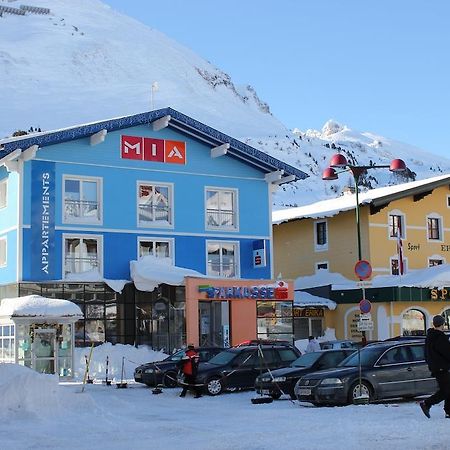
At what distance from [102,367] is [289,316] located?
8.77m

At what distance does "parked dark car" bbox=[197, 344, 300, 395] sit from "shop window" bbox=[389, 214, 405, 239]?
745 inches

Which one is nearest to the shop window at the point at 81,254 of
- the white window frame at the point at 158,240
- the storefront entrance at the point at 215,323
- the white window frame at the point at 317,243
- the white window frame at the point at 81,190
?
the white window frame at the point at 81,190

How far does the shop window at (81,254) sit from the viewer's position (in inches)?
1398

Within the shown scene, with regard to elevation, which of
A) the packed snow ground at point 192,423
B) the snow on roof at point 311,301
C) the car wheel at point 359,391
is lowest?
the packed snow ground at point 192,423

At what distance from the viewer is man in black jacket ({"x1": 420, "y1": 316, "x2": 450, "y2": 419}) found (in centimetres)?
1532

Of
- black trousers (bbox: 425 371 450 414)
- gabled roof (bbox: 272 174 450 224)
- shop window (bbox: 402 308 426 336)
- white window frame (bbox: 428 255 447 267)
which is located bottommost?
black trousers (bbox: 425 371 450 414)

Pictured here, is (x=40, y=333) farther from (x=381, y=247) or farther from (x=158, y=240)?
(x=381, y=247)

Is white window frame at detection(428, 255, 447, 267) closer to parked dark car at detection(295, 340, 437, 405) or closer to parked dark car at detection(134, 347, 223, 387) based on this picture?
parked dark car at detection(134, 347, 223, 387)

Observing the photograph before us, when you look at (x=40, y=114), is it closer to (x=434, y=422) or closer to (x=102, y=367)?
(x=102, y=367)

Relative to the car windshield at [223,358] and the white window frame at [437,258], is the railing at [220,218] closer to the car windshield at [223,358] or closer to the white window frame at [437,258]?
the white window frame at [437,258]

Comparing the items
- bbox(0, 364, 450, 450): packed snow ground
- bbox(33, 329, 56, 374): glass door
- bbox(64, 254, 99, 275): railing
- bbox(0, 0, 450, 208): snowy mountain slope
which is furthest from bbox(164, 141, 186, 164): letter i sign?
bbox(0, 0, 450, 208): snowy mountain slope

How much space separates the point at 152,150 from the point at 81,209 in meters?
4.00

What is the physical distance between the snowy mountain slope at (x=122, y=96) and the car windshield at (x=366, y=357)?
283ft

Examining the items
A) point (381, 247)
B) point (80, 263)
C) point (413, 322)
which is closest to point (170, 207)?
point (80, 263)
